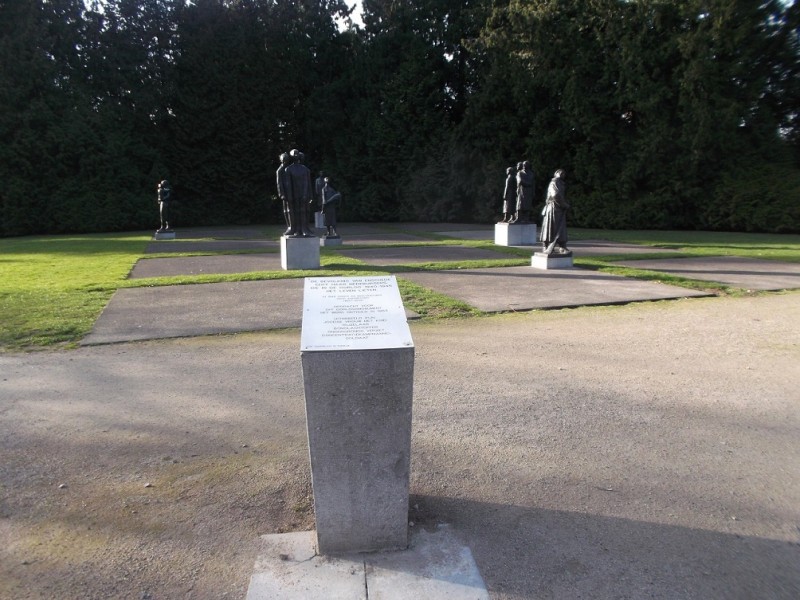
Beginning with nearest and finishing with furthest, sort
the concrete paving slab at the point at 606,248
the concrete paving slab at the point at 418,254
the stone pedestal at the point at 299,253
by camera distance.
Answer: the stone pedestal at the point at 299,253 < the concrete paving slab at the point at 418,254 < the concrete paving slab at the point at 606,248

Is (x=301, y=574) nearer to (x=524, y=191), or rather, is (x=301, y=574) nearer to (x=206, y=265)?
(x=206, y=265)

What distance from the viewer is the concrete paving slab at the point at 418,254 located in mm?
14101

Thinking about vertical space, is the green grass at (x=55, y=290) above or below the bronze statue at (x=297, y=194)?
below

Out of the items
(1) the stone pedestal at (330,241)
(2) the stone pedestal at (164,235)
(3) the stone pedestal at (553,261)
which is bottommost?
(2) the stone pedestal at (164,235)

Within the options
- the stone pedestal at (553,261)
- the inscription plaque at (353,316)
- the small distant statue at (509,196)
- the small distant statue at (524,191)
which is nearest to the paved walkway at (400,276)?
the stone pedestal at (553,261)

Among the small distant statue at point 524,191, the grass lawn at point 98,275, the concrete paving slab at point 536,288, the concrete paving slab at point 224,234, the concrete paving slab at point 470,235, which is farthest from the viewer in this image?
the concrete paving slab at point 224,234

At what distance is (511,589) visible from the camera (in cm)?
256

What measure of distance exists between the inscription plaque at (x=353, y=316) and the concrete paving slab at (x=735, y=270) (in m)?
8.74

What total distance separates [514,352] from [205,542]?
390cm

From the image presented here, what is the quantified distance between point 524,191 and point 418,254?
3.69 metres

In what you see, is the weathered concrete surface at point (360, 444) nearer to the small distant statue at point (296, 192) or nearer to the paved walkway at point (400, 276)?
the paved walkway at point (400, 276)

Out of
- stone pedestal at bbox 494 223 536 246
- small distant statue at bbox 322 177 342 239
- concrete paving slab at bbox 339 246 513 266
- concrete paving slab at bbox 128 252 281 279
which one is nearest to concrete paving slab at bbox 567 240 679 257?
stone pedestal at bbox 494 223 536 246

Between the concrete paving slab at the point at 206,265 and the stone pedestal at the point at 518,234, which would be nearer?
the concrete paving slab at the point at 206,265

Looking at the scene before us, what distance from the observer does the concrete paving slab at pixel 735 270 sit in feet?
33.4
